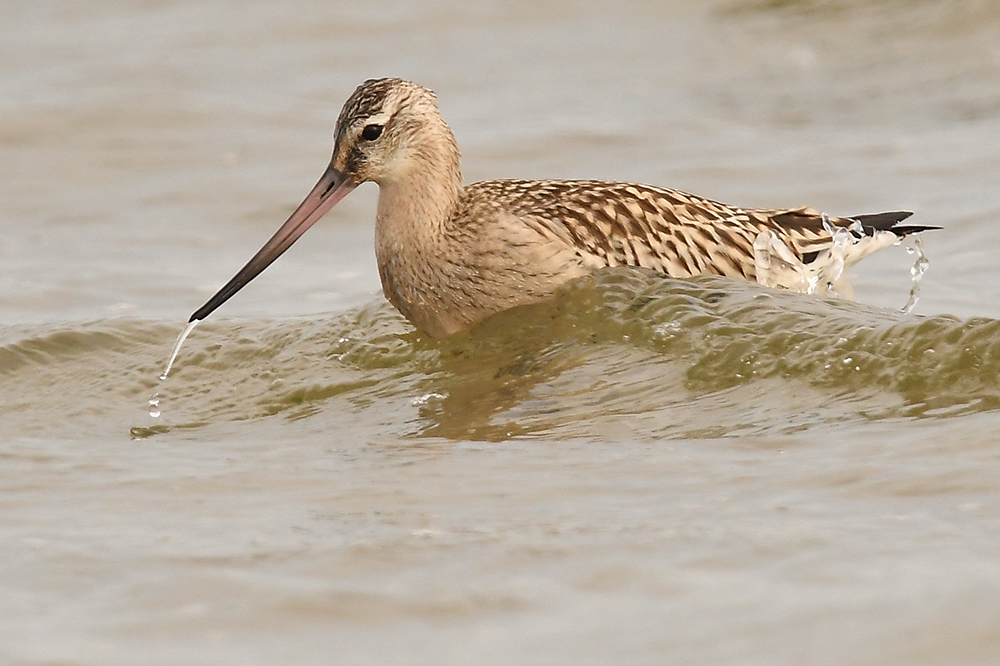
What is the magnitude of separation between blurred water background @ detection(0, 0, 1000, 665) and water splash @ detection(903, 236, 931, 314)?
0.23ft

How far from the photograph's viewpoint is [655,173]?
9703 mm

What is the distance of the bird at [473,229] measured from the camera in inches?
247

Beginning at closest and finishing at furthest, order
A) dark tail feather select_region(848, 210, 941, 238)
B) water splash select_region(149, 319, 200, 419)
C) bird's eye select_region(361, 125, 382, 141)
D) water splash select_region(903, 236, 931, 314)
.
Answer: water splash select_region(149, 319, 200, 419), bird's eye select_region(361, 125, 382, 141), dark tail feather select_region(848, 210, 941, 238), water splash select_region(903, 236, 931, 314)

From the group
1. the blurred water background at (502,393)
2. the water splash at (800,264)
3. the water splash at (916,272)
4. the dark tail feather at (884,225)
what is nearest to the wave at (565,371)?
the blurred water background at (502,393)

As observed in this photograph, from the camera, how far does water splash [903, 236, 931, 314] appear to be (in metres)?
7.32

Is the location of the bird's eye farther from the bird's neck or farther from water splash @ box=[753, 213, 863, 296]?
water splash @ box=[753, 213, 863, 296]

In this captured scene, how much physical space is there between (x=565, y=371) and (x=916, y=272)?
8.22 ft

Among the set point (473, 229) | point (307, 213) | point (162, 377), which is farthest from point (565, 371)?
point (162, 377)

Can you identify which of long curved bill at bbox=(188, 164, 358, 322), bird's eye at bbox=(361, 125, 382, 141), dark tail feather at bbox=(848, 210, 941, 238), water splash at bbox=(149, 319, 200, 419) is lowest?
water splash at bbox=(149, 319, 200, 419)

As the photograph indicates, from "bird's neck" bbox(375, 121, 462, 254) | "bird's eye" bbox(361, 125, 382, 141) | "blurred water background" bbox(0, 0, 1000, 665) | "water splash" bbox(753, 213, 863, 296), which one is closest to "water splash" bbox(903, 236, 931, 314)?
"blurred water background" bbox(0, 0, 1000, 665)

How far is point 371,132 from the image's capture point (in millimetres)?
6426

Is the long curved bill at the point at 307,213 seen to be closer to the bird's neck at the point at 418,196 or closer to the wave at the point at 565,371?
the bird's neck at the point at 418,196

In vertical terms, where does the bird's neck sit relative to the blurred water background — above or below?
above

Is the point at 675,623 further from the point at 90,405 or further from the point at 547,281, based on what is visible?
the point at 90,405
